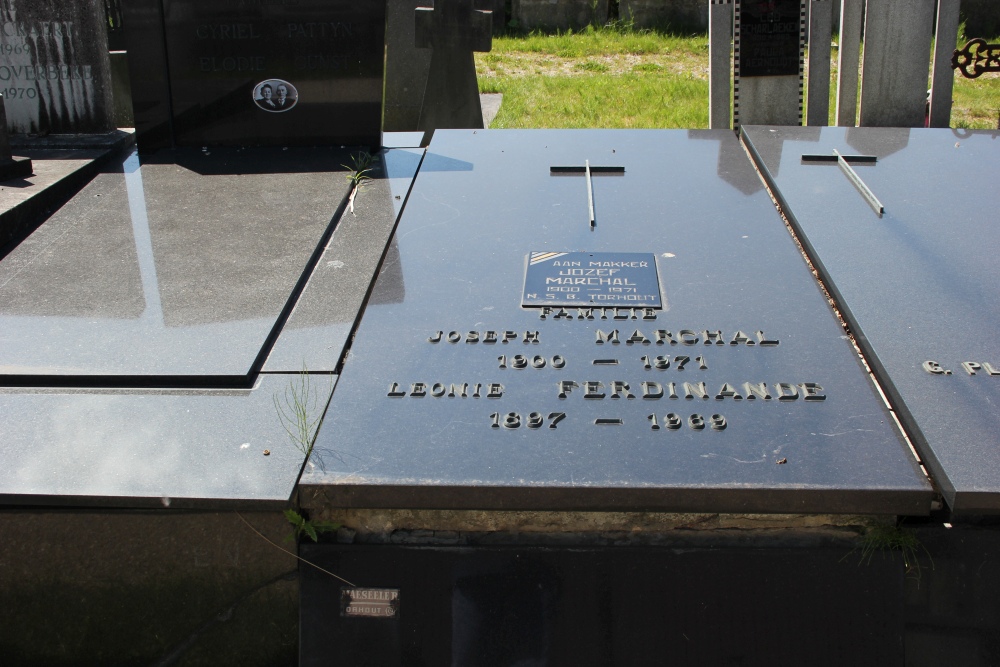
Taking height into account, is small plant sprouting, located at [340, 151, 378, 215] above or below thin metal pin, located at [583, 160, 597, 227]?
above

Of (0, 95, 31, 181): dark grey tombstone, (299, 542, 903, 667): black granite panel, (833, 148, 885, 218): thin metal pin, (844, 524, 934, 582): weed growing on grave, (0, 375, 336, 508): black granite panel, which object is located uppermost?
(0, 95, 31, 181): dark grey tombstone

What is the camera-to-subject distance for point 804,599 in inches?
74.6

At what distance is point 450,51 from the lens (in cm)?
614

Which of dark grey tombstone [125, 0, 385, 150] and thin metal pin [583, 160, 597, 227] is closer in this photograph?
thin metal pin [583, 160, 597, 227]

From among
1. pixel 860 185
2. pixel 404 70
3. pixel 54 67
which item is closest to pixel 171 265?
pixel 54 67

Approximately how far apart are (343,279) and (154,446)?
0.93m

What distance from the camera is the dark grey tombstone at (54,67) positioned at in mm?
4219

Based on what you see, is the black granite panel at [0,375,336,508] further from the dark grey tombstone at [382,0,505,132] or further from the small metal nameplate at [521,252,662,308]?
the dark grey tombstone at [382,0,505,132]

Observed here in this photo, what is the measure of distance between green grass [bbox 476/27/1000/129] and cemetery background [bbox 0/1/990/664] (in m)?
5.44

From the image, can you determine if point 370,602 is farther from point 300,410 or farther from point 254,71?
point 254,71

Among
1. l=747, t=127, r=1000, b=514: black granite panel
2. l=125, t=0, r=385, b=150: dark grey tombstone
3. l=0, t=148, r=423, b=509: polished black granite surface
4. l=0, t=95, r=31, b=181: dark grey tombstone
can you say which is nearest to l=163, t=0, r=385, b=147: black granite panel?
l=125, t=0, r=385, b=150: dark grey tombstone

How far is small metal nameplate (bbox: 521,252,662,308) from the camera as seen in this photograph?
2625mm

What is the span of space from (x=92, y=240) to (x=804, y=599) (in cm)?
251

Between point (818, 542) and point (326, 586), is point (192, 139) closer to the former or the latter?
point (326, 586)
